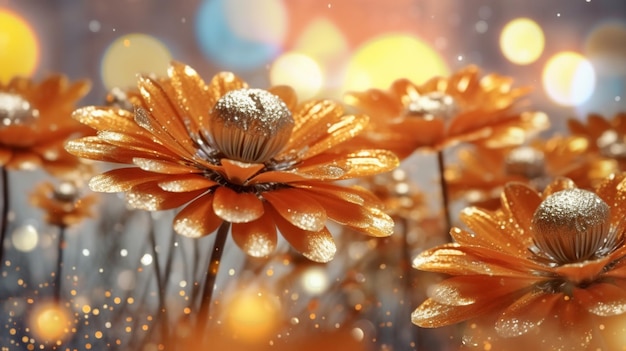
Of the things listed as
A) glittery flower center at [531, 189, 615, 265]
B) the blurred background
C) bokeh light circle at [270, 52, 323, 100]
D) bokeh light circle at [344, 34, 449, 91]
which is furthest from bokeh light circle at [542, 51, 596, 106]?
glittery flower center at [531, 189, 615, 265]

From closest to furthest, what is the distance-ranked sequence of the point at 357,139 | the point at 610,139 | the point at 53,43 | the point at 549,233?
the point at 549,233
the point at 357,139
the point at 610,139
the point at 53,43

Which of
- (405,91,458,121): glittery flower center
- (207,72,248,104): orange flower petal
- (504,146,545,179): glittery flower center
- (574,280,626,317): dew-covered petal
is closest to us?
(574,280,626,317): dew-covered petal

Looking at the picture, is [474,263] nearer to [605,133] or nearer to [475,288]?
[475,288]

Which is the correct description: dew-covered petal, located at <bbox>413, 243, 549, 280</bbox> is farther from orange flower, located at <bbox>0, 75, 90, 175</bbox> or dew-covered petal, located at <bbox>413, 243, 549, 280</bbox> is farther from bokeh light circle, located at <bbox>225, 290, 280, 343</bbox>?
orange flower, located at <bbox>0, 75, 90, 175</bbox>

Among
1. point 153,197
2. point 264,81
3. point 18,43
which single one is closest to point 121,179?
point 153,197

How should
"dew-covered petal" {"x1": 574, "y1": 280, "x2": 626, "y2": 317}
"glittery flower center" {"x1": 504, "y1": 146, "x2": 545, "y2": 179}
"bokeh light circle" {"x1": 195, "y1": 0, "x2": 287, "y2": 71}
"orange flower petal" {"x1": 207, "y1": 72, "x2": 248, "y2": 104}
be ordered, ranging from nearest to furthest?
"dew-covered petal" {"x1": 574, "y1": 280, "x2": 626, "y2": 317} → "orange flower petal" {"x1": 207, "y1": 72, "x2": 248, "y2": 104} → "glittery flower center" {"x1": 504, "y1": 146, "x2": 545, "y2": 179} → "bokeh light circle" {"x1": 195, "y1": 0, "x2": 287, "y2": 71}

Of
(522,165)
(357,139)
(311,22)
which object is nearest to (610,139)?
(522,165)

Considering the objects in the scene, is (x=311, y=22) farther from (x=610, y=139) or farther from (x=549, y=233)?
(x=549, y=233)

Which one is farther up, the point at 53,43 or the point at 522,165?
the point at 53,43

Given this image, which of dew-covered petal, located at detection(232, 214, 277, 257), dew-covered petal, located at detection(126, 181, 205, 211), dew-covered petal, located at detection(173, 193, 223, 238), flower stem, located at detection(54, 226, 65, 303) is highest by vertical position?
dew-covered petal, located at detection(126, 181, 205, 211)
